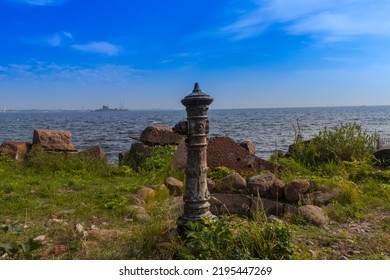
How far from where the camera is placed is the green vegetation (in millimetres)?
3928

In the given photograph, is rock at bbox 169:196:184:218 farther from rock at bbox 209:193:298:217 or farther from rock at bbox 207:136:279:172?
rock at bbox 207:136:279:172

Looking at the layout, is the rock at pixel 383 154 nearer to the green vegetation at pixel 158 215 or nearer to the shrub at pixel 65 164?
the green vegetation at pixel 158 215

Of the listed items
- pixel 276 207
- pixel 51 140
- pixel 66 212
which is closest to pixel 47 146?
pixel 51 140

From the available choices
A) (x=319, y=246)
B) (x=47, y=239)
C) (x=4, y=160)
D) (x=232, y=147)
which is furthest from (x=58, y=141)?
(x=319, y=246)

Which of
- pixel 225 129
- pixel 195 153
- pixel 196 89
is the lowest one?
pixel 225 129

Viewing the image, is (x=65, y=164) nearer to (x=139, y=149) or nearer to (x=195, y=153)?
(x=139, y=149)

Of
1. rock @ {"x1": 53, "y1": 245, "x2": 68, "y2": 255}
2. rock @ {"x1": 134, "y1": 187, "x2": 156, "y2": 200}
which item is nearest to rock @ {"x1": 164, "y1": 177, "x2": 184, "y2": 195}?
rock @ {"x1": 134, "y1": 187, "x2": 156, "y2": 200}

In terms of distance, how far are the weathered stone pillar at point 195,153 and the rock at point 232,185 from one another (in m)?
2.98

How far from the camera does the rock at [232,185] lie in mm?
7441

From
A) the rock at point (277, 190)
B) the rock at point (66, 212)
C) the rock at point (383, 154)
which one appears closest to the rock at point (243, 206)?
the rock at point (277, 190)

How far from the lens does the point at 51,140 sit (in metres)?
11.8

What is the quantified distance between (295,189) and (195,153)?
3121 mm

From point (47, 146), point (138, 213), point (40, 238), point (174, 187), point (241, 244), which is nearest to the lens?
point (241, 244)

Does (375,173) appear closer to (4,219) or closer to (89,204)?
(89,204)
